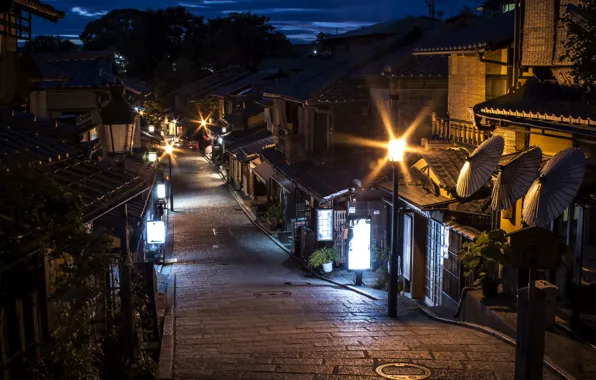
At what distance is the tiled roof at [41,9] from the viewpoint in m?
14.2

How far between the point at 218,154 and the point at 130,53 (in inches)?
1482

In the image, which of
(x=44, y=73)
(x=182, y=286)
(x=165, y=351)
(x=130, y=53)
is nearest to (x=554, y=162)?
(x=165, y=351)

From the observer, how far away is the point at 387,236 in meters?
25.3

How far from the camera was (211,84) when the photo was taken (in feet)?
256

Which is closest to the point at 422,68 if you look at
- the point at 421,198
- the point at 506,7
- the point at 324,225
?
the point at 324,225

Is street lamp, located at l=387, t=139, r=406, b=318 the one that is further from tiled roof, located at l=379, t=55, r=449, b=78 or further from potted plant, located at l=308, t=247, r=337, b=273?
tiled roof, located at l=379, t=55, r=449, b=78

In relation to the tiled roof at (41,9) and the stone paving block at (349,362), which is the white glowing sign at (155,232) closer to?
the tiled roof at (41,9)

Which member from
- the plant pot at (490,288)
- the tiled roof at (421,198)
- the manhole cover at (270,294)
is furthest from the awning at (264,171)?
the plant pot at (490,288)

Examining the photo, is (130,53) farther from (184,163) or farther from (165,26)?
(184,163)

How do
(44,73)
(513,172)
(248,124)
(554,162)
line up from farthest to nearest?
(248,124), (44,73), (513,172), (554,162)

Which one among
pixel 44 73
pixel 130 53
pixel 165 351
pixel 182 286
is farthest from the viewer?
pixel 130 53

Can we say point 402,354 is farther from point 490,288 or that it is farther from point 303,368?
point 490,288

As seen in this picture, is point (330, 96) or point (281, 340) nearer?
point (281, 340)

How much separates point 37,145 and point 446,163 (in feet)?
38.4
